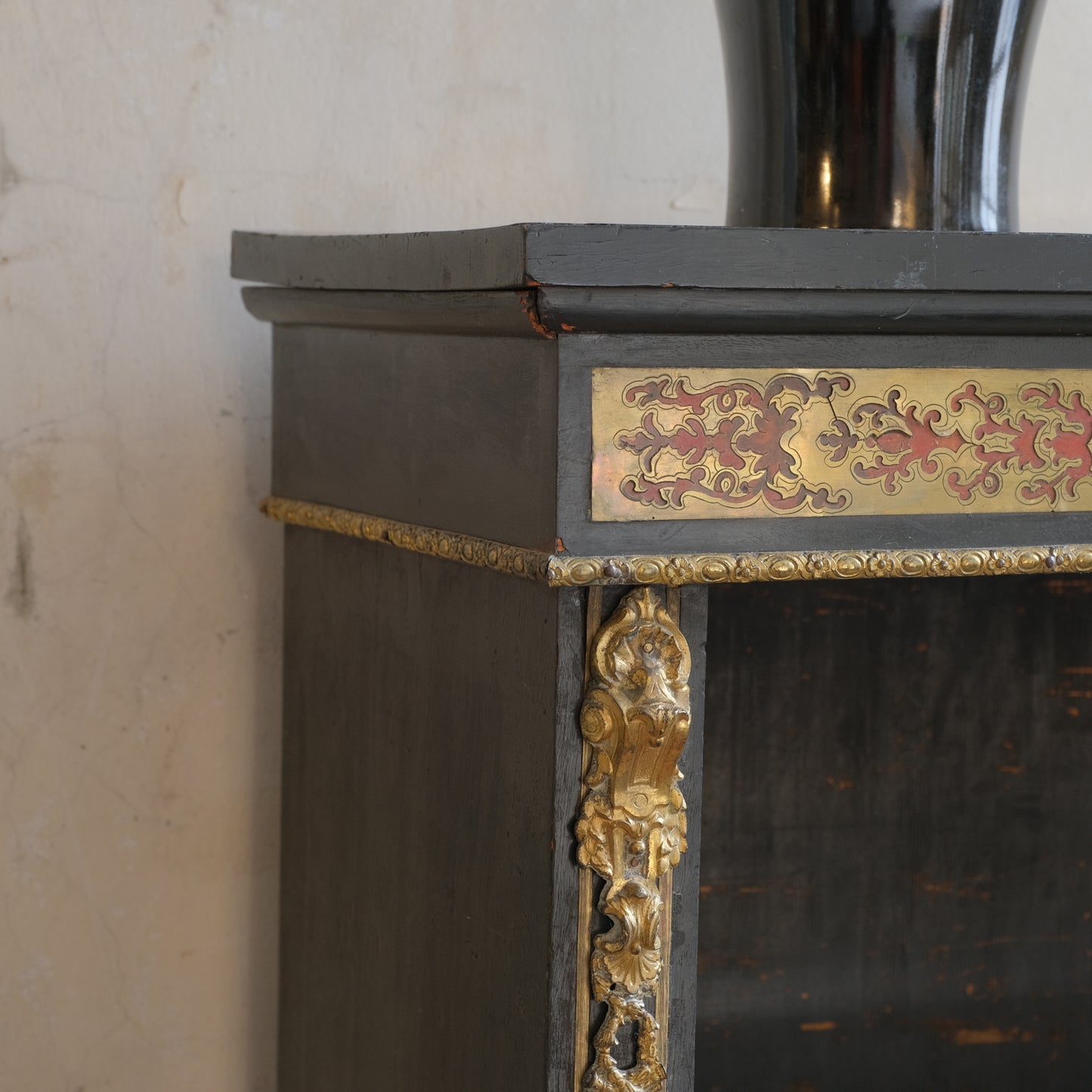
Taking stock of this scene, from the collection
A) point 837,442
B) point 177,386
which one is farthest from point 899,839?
point 177,386

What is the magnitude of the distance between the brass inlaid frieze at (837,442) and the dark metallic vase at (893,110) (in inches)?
9.5

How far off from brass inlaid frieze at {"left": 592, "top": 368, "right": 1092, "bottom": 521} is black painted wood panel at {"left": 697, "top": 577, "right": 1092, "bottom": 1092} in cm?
53

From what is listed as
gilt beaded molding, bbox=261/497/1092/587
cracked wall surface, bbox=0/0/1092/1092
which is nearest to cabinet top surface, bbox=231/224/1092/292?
gilt beaded molding, bbox=261/497/1092/587

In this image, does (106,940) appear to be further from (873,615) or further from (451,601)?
(873,615)

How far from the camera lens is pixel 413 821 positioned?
1262 mm

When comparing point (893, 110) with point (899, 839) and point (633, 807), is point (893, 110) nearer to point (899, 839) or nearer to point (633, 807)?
point (633, 807)

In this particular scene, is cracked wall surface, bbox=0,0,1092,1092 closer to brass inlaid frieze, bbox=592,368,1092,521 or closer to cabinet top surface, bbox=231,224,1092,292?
cabinet top surface, bbox=231,224,1092,292

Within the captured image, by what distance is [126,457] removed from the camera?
1.55m

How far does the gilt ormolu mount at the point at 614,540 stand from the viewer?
100 cm

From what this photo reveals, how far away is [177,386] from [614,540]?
71cm

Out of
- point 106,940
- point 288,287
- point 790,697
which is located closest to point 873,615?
point 790,697

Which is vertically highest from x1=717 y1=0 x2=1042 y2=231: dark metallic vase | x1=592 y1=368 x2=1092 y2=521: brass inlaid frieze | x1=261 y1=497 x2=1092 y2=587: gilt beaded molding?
x1=717 y1=0 x2=1042 y2=231: dark metallic vase

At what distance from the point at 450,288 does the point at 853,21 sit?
0.47 meters

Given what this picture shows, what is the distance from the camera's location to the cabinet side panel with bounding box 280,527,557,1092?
1.09 m
